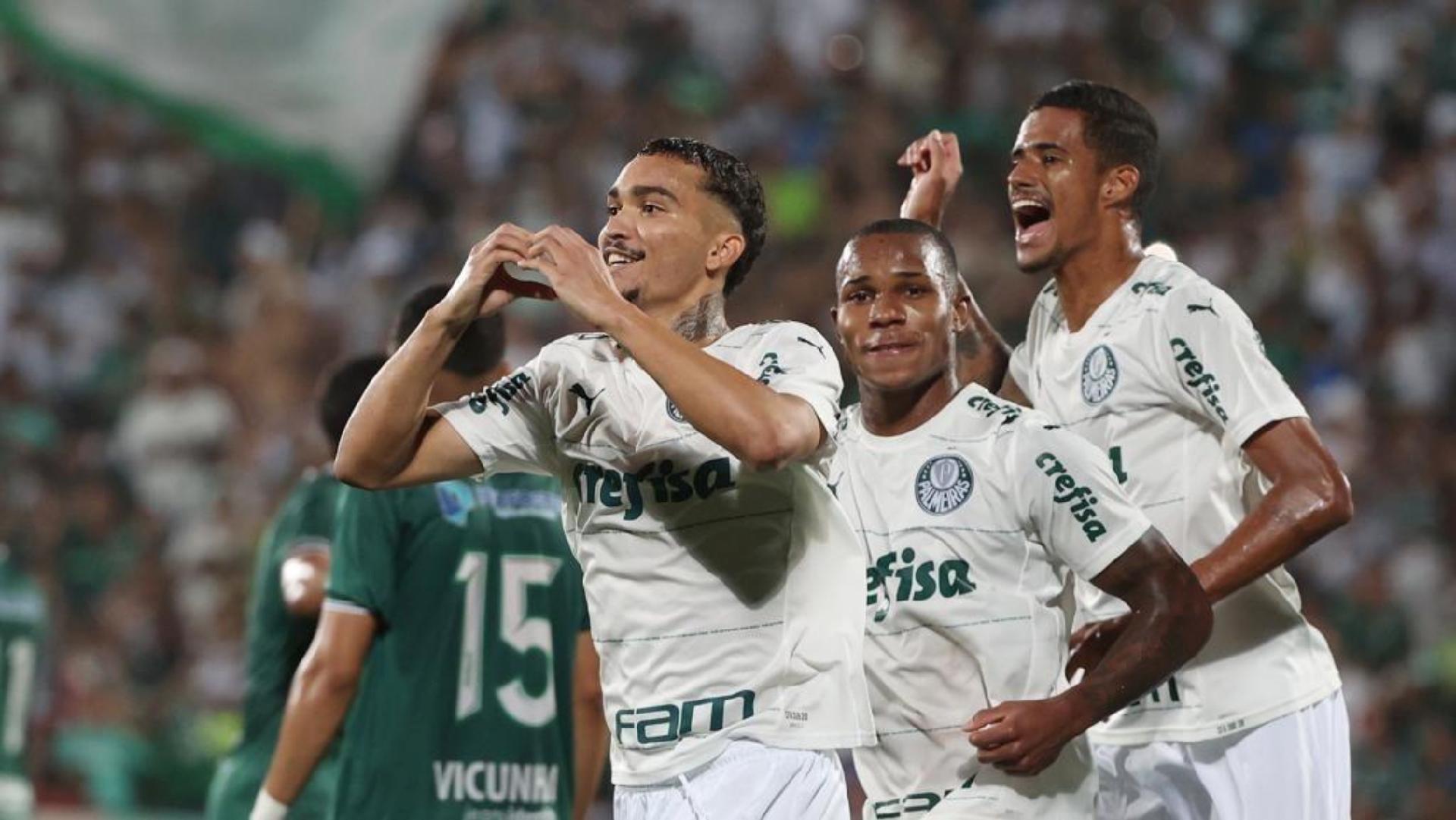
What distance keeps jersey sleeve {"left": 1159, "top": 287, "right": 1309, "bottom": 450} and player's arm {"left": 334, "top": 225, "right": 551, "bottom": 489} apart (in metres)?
1.56

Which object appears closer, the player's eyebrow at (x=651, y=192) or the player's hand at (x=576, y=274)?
the player's hand at (x=576, y=274)

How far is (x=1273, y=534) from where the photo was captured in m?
4.27

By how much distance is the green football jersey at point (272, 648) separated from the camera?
5.60m

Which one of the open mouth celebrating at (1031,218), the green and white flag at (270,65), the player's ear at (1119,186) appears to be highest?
the green and white flag at (270,65)

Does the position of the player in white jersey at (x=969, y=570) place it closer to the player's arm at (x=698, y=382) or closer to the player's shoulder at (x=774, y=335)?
the player's shoulder at (x=774, y=335)

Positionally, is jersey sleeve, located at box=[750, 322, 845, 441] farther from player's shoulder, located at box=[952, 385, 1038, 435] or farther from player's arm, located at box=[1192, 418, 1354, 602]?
player's arm, located at box=[1192, 418, 1354, 602]

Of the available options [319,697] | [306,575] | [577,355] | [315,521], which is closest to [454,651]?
[319,697]

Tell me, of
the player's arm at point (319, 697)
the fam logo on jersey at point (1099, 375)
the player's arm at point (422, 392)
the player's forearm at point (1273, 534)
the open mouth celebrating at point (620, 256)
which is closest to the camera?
the player's arm at point (422, 392)

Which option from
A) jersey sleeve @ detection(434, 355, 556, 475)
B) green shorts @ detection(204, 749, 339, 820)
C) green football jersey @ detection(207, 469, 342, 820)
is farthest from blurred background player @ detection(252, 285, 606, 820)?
jersey sleeve @ detection(434, 355, 556, 475)

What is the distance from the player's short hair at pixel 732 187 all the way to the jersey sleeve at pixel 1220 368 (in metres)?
1.01

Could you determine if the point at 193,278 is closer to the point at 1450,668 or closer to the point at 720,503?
the point at 1450,668

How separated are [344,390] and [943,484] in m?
2.11

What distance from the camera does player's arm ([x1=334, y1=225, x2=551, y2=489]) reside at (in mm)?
3791

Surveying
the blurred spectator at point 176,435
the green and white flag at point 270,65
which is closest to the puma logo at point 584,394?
the blurred spectator at point 176,435
